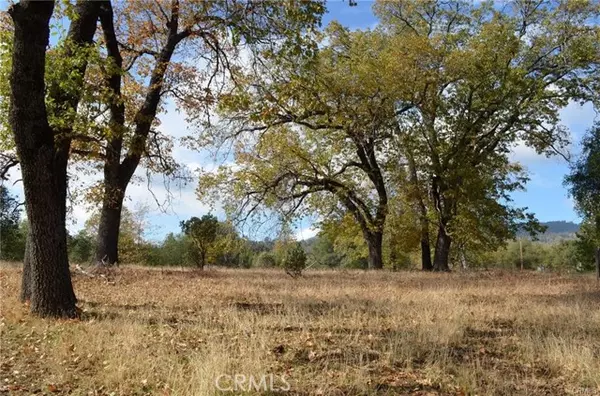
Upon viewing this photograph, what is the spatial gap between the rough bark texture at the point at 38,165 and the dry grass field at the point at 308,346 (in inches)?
20.0

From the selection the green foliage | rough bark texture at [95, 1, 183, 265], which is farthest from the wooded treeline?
the green foliage

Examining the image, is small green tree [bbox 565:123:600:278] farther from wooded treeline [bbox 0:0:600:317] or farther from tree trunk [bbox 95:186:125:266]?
tree trunk [bbox 95:186:125:266]

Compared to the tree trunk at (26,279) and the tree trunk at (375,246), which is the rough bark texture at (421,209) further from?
the tree trunk at (26,279)

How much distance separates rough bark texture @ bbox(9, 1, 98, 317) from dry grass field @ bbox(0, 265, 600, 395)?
20.0 inches

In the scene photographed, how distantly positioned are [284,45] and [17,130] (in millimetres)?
4262

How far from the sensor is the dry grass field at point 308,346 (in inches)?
186

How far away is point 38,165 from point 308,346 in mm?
4994

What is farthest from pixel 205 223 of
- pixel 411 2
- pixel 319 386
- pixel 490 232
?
pixel 319 386

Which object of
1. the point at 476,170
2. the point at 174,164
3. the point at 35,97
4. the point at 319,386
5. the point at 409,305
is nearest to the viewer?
the point at 319,386

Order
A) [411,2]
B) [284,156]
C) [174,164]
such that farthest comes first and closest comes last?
1. [411,2]
2. [284,156]
3. [174,164]

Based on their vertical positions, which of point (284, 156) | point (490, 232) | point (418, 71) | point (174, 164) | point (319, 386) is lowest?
point (319, 386)

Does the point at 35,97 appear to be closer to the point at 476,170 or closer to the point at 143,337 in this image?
the point at 143,337

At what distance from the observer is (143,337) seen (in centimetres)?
629

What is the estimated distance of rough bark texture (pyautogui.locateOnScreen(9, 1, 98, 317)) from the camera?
7074 millimetres
